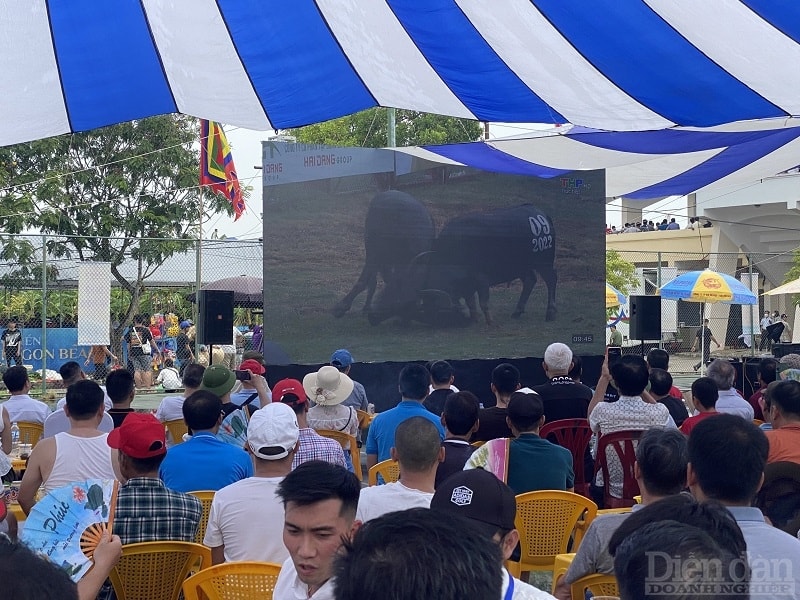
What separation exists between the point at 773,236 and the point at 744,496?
96.5 ft

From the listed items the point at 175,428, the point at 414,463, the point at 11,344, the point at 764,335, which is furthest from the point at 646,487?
the point at 764,335

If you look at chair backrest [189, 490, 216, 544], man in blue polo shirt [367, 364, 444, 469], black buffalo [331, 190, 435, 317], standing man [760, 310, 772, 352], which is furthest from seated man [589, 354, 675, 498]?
standing man [760, 310, 772, 352]

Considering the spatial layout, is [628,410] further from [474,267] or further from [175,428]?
[474,267]

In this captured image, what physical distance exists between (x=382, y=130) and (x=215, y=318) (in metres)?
17.2

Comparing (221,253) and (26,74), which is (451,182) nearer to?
(221,253)

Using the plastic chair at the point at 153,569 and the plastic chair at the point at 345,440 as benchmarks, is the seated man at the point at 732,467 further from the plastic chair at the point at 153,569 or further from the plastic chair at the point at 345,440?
the plastic chair at the point at 345,440

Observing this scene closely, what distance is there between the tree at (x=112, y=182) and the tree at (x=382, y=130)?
7167mm

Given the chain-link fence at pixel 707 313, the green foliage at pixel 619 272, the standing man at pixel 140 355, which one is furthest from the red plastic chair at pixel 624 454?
the green foliage at pixel 619 272

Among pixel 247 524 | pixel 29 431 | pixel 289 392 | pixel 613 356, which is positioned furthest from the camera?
pixel 613 356

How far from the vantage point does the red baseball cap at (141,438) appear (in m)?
3.18

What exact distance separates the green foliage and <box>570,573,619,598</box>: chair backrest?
25.6m

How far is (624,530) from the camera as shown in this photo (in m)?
1.88

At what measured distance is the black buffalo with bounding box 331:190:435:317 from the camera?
10.0m

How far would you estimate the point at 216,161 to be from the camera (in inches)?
692
